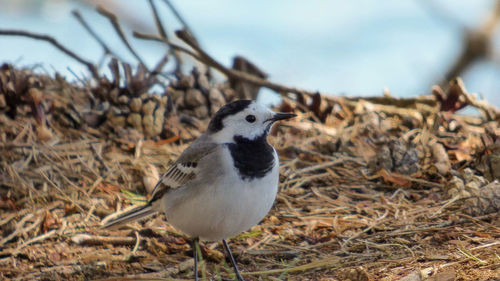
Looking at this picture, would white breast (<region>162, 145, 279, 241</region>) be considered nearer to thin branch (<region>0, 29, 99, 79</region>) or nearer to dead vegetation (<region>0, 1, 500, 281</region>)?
dead vegetation (<region>0, 1, 500, 281</region>)

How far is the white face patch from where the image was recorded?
123 inches

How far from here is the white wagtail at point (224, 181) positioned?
285 centimetres

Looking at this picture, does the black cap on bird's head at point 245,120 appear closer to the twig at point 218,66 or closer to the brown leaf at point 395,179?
the brown leaf at point 395,179

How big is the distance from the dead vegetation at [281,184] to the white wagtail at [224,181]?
297mm

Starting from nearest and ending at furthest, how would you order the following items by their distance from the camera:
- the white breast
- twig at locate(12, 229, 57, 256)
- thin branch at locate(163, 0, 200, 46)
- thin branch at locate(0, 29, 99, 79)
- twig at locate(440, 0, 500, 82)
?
the white breast, twig at locate(12, 229, 57, 256), thin branch at locate(0, 29, 99, 79), thin branch at locate(163, 0, 200, 46), twig at locate(440, 0, 500, 82)

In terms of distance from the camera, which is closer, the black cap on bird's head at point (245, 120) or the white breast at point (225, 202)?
the white breast at point (225, 202)

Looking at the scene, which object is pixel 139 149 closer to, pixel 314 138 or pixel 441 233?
pixel 314 138

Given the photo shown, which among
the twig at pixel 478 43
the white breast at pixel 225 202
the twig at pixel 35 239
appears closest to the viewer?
the white breast at pixel 225 202

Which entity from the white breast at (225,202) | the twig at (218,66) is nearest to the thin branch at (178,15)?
the twig at (218,66)

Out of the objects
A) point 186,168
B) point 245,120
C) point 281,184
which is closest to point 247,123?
point 245,120

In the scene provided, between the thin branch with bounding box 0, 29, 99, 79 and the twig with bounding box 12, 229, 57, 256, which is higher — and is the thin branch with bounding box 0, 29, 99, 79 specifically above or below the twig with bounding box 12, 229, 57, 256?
above

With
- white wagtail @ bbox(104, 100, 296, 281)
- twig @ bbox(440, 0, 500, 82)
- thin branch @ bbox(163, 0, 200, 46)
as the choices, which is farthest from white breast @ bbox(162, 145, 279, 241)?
twig @ bbox(440, 0, 500, 82)

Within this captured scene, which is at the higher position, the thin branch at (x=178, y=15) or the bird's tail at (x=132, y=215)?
the thin branch at (x=178, y=15)

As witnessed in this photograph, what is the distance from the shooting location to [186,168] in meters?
3.09
